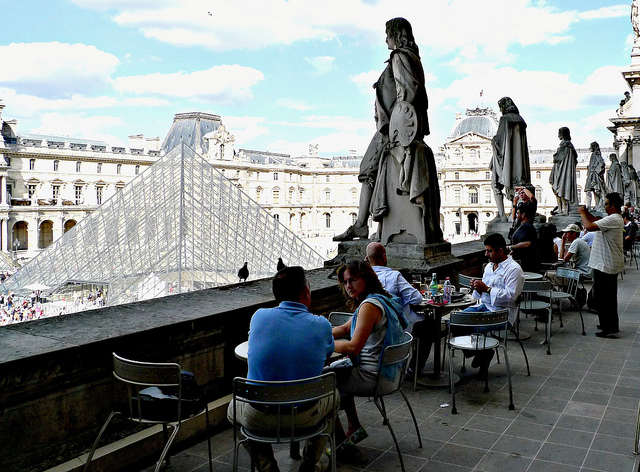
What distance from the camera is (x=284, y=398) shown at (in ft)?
7.27

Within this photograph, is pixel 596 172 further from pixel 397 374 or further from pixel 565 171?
pixel 397 374

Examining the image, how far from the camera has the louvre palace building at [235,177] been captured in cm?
5102

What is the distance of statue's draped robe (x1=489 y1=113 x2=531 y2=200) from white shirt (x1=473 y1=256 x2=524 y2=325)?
421 cm

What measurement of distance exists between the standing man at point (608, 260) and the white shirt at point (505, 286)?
3.81 ft

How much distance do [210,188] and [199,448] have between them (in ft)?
85.6

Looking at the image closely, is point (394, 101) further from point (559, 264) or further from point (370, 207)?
point (559, 264)

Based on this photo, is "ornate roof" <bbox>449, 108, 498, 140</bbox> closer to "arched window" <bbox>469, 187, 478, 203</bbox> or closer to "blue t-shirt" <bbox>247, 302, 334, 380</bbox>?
"arched window" <bbox>469, 187, 478, 203</bbox>

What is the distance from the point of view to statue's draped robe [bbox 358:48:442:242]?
4.93 meters

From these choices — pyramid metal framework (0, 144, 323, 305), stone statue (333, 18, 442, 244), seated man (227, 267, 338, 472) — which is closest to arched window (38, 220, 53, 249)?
pyramid metal framework (0, 144, 323, 305)

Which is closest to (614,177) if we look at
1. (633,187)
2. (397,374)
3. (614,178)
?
(614,178)

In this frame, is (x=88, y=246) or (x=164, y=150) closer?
(x=88, y=246)

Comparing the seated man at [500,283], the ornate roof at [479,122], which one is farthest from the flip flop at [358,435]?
the ornate roof at [479,122]

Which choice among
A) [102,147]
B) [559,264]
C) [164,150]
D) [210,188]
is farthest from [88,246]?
[164,150]

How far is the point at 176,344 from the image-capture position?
9.88ft
